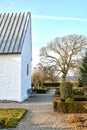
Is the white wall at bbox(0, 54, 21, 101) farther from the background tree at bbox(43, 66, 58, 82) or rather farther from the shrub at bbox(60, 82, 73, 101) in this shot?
the background tree at bbox(43, 66, 58, 82)

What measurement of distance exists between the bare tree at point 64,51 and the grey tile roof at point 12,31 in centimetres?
2774

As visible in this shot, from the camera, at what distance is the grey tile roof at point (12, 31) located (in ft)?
70.9

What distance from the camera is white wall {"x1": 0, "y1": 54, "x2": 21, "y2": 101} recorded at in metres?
21.5

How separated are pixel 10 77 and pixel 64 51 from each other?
31.9m

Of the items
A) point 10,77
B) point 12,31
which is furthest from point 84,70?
point 10,77

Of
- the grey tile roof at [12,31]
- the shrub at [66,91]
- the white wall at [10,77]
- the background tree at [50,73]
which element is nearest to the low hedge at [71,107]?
the shrub at [66,91]

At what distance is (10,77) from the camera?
2156 centimetres

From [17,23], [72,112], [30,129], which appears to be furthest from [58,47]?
[30,129]

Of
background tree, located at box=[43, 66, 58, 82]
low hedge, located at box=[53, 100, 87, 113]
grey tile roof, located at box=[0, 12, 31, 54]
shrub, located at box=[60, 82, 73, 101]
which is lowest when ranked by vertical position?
low hedge, located at box=[53, 100, 87, 113]

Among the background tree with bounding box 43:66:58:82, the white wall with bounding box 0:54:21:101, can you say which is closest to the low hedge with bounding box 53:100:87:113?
the white wall with bounding box 0:54:21:101

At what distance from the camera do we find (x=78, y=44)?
51.9 meters

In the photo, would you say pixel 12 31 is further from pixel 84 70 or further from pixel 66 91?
pixel 84 70

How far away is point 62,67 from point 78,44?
4.89m

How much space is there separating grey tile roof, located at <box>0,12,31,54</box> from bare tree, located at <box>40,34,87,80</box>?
91.0 feet
